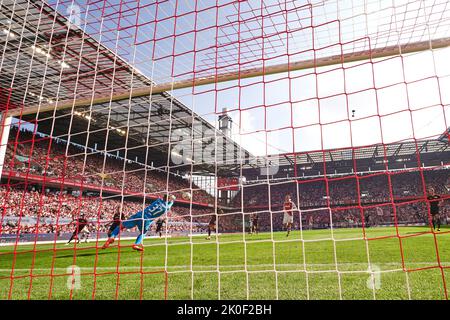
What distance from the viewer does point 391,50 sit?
11.7ft

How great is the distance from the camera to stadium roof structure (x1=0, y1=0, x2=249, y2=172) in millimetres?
5090

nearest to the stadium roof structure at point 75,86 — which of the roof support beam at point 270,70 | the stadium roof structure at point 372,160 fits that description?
the roof support beam at point 270,70

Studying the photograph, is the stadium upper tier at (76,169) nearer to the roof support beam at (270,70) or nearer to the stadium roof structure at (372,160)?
the roof support beam at (270,70)

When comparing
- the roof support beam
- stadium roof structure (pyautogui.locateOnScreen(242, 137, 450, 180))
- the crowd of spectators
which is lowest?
the roof support beam

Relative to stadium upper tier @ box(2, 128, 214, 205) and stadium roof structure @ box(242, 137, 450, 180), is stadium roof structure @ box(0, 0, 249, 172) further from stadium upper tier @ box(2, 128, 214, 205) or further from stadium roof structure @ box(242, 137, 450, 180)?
stadium roof structure @ box(242, 137, 450, 180)

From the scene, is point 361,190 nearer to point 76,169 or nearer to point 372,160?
point 372,160

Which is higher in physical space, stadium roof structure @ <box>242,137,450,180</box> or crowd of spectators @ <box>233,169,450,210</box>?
stadium roof structure @ <box>242,137,450,180</box>

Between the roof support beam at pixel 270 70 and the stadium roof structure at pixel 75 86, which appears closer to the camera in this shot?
the roof support beam at pixel 270 70

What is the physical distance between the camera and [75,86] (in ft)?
15.1

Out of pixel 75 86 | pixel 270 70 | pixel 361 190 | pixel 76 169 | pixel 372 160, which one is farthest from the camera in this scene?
pixel 361 190

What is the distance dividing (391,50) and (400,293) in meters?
2.75

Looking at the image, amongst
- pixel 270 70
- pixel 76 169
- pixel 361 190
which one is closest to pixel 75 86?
pixel 270 70

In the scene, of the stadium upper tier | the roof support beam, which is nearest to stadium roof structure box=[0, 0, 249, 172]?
the roof support beam

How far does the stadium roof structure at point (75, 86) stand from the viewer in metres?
5.09
